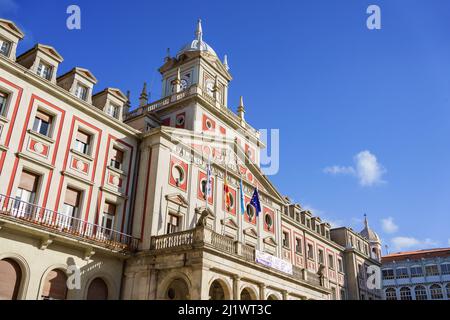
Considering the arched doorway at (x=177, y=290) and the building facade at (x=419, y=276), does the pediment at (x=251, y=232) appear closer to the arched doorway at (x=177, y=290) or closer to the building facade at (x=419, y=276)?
the arched doorway at (x=177, y=290)

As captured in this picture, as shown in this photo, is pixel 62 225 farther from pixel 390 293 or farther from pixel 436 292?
pixel 436 292

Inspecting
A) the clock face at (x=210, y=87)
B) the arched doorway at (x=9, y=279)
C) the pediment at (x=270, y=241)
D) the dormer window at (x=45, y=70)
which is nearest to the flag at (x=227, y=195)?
the pediment at (x=270, y=241)

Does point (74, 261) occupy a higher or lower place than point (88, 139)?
lower

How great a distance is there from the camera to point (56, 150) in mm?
21422

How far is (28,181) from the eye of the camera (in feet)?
66.0

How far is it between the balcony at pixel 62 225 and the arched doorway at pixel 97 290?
1824mm

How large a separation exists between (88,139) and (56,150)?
2.46m

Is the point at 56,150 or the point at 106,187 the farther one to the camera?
the point at 106,187

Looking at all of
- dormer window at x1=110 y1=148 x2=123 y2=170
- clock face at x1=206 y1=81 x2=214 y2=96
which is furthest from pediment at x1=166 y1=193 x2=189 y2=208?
clock face at x1=206 y1=81 x2=214 y2=96

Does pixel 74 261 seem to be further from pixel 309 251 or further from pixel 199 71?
pixel 309 251

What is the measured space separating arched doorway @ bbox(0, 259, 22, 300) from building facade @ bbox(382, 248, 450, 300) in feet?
190

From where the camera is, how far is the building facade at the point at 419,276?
2462 inches

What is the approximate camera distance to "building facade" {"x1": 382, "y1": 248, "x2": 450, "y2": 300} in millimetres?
62531
